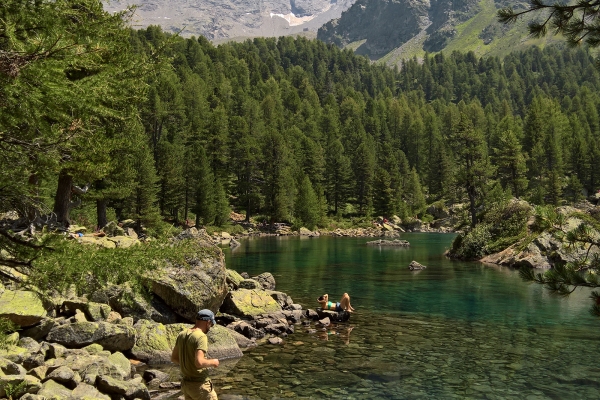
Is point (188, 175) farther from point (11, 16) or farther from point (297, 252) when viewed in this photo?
point (11, 16)

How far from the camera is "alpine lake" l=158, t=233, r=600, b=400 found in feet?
44.1

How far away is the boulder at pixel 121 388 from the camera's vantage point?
11.4 metres

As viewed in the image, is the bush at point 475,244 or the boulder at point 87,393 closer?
the boulder at point 87,393

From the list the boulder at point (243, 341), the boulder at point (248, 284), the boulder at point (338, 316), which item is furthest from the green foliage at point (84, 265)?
the boulder at point (248, 284)

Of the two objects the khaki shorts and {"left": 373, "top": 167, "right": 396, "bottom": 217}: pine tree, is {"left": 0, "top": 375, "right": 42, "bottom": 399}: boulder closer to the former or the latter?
the khaki shorts

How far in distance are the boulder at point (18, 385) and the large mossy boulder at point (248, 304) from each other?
12172 millimetres

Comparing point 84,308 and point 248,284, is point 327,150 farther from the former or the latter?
point 84,308

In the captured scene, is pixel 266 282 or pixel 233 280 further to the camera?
pixel 266 282

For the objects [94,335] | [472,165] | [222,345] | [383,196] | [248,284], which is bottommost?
[222,345]

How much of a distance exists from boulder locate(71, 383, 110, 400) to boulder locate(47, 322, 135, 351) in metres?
3.50

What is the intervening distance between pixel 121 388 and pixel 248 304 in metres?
11.5

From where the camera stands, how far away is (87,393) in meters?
10.7

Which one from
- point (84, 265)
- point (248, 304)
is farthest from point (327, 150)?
point (84, 265)

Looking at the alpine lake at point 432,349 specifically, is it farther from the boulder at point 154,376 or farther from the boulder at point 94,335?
the boulder at point 94,335
